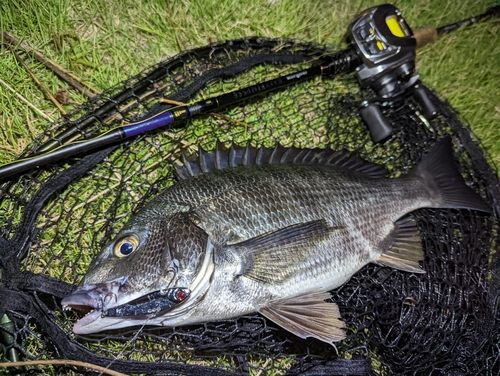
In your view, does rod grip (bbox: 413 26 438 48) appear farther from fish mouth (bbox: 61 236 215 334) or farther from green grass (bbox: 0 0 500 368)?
→ fish mouth (bbox: 61 236 215 334)

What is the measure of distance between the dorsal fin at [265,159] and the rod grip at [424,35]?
3.83 ft

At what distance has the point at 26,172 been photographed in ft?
8.16

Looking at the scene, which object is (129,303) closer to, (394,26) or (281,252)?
(281,252)

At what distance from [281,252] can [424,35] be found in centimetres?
216

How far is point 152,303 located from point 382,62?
2.18 m

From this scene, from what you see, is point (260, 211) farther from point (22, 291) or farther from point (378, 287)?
point (22, 291)

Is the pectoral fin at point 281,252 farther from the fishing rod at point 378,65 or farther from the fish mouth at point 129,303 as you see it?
the fishing rod at point 378,65

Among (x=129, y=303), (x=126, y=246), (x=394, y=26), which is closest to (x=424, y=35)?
(x=394, y=26)

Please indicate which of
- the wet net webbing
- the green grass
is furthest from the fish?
the green grass

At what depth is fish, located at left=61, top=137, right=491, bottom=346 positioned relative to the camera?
2100mm

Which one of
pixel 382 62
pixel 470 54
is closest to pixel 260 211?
pixel 382 62

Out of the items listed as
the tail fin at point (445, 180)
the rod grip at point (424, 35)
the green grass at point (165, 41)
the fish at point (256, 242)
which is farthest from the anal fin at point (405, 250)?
the rod grip at point (424, 35)

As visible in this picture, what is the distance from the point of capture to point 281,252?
7.66ft

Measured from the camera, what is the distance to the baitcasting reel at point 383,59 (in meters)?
3.03
